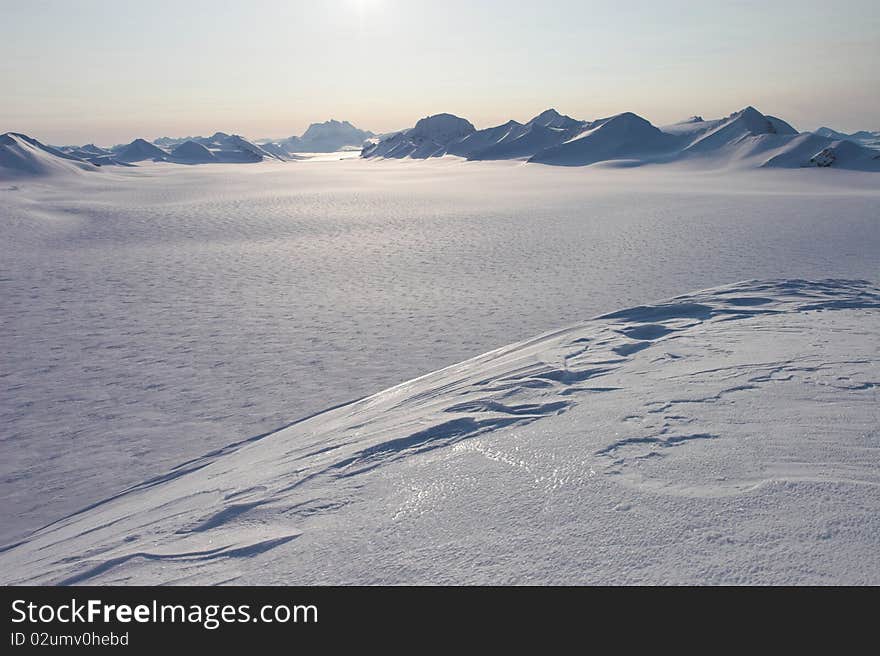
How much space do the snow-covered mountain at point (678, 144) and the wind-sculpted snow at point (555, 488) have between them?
47079 mm

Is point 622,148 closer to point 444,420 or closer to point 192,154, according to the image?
point 444,420

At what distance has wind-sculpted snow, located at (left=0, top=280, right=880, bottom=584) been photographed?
206 cm

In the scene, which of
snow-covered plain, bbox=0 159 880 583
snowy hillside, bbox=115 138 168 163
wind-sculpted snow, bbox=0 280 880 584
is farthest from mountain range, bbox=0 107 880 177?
wind-sculpted snow, bbox=0 280 880 584

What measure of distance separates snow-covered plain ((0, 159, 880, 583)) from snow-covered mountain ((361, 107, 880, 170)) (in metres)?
36.9

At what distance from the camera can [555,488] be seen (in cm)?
254

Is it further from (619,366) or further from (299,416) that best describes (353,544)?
(299,416)

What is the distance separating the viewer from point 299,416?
5.61 meters

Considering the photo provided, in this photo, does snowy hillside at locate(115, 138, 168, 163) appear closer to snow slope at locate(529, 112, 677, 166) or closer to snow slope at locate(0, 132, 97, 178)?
snow slope at locate(0, 132, 97, 178)

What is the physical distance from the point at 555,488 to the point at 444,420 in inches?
48.8

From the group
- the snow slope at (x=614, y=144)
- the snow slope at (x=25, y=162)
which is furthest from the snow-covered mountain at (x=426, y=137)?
the snow slope at (x=25, y=162)

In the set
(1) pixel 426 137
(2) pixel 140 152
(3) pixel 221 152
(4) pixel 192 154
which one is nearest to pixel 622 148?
(1) pixel 426 137
